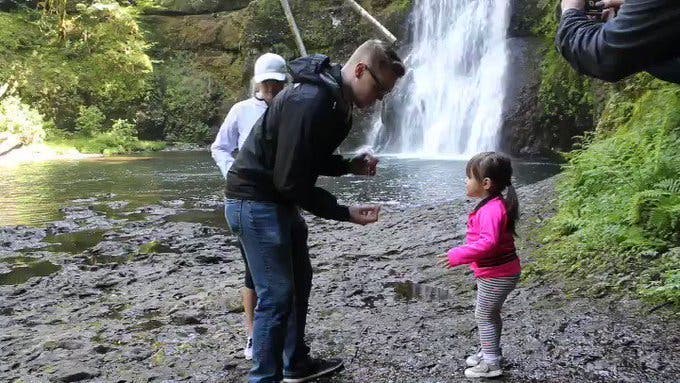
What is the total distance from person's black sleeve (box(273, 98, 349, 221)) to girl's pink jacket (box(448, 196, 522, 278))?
0.89m

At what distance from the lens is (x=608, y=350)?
3570 millimetres

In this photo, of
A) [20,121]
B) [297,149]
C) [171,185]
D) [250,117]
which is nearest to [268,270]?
[297,149]

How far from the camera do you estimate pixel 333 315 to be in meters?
5.04

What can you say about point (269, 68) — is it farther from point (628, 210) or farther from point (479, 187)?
point (628, 210)

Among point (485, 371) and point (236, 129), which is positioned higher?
point (236, 129)

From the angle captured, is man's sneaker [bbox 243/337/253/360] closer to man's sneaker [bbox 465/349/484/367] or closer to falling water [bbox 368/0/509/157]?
man's sneaker [bbox 465/349/484/367]

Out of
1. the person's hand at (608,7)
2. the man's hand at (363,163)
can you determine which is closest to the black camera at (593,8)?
the person's hand at (608,7)

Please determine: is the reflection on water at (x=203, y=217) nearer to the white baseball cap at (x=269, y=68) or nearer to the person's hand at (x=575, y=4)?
the white baseball cap at (x=269, y=68)

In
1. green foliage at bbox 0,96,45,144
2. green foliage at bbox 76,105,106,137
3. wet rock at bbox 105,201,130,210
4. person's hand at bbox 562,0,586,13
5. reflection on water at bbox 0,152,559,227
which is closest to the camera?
person's hand at bbox 562,0,586,13

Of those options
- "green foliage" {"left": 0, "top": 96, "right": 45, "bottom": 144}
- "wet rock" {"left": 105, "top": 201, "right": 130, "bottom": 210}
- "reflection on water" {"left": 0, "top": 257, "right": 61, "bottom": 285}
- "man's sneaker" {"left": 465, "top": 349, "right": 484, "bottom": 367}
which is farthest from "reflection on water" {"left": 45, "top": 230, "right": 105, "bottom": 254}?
"green foliage" {"left": 0, "top": 96, "right": 45, "bottom": 144}

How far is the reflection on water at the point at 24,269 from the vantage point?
7258mm

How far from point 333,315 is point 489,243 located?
206 centimetres

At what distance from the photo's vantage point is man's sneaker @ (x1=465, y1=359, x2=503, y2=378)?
3371 millimetres

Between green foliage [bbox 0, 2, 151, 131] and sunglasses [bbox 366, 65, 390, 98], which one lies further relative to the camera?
Result: green foliage [bbox 0, 2, 151, 131]
